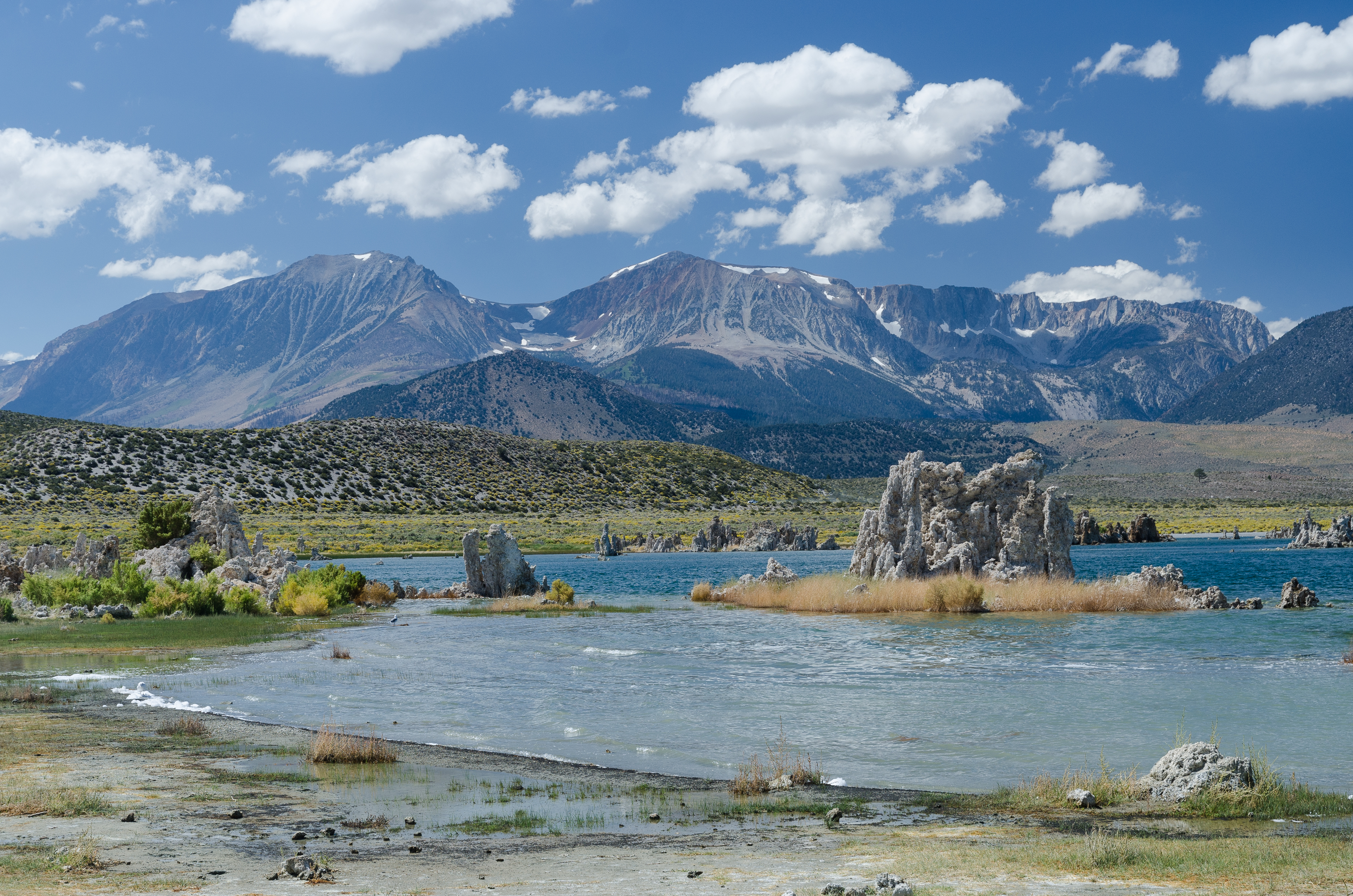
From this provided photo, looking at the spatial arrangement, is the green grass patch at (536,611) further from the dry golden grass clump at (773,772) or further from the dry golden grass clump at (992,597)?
the dry golden grass clump at (773,772)

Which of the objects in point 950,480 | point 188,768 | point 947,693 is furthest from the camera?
point 950,480

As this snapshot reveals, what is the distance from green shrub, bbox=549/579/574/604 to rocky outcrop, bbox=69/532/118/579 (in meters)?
17.8

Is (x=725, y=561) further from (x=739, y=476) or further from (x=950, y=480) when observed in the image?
(x=739, y=476)

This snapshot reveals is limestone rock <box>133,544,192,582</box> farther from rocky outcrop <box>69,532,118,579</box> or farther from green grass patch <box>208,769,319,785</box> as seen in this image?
green grass patch <box>208,769,319,785</box>

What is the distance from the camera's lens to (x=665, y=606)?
1929 inches

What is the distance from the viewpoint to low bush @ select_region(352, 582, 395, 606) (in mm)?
49625

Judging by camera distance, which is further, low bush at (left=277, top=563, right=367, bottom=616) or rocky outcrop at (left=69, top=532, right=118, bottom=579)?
rocky outcrop at (left=69, top=532, right=118, bottom=579)

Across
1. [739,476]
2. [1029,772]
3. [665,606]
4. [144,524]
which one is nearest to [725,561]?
[665,606]

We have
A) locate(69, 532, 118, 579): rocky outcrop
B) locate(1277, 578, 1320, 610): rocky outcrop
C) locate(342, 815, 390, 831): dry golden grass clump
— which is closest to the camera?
locate(342, 815, 390, 831): dry golden grass clump

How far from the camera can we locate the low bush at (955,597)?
41969mm

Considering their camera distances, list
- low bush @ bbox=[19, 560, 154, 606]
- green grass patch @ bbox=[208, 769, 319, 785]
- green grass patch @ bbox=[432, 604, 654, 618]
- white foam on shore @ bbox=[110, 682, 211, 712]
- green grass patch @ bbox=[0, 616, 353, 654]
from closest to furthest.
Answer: green grass patch @ bbox=[208, 769, 319, 785] < white foam on shore @ bbox=[110, 682, 211, 712] < green grass patch @ bbox=[0, 616, 353, 654] < low bush @ bbox=[19, 560, 154, 606] < green grass patch @ bbox=[432, 604, 654, 618]

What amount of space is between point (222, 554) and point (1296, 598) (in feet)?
150

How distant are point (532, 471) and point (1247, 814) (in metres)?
147

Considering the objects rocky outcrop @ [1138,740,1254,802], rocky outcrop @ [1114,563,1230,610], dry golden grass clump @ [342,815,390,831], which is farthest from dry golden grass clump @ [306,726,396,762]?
rocky outcrop @ [1114,563,1230,610]
